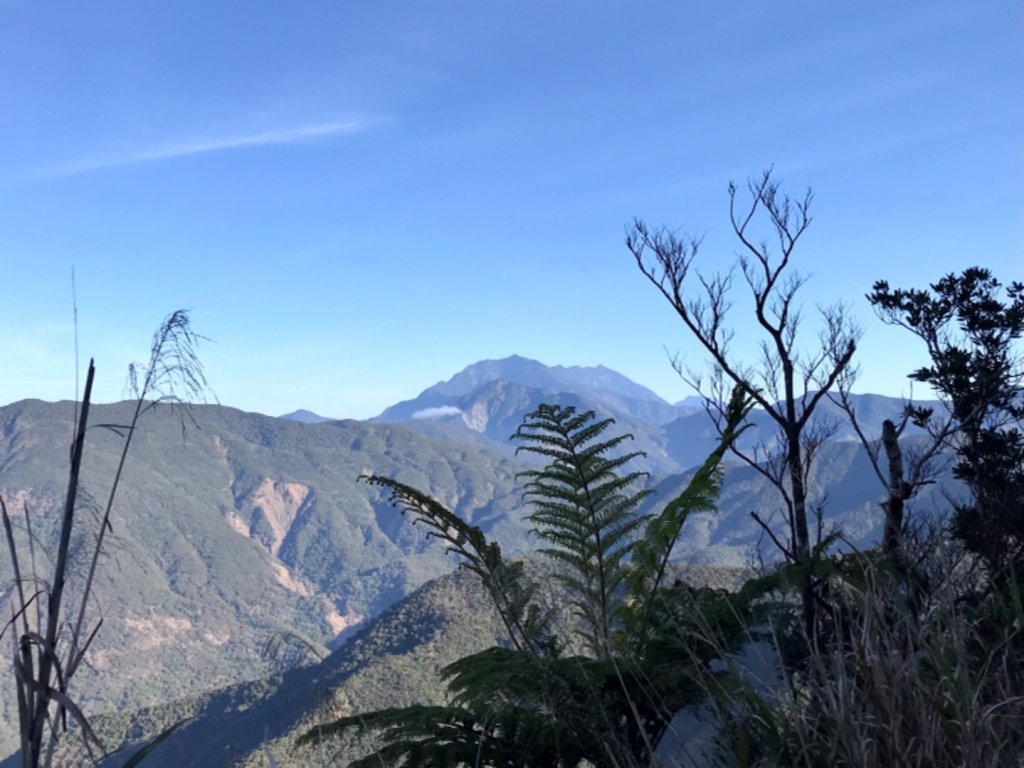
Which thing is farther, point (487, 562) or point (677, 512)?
point (677, 512)

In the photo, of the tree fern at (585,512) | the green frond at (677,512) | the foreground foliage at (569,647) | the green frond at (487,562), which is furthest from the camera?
the tree fern at (585,512)

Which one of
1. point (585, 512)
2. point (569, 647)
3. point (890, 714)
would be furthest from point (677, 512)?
point (890, 714)

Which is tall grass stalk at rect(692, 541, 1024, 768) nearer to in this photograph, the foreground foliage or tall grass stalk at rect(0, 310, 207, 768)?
the foreground foliage

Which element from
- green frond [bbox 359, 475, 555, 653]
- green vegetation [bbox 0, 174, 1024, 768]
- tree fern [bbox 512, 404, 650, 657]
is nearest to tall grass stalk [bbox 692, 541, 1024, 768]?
green vegetation [bbox 0, 174, 1024, 768]

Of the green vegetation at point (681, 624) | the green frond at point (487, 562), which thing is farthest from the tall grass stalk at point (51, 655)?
the green frond at point (487, 562)

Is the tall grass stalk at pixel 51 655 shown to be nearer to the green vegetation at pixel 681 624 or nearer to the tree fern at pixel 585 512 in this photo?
the green vegetation at pixel 681 624

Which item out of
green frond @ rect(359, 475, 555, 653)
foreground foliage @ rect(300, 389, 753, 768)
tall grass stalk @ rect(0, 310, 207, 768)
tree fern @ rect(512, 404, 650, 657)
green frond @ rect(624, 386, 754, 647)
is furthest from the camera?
tree fern @ rect(512, 404, 650, 657)

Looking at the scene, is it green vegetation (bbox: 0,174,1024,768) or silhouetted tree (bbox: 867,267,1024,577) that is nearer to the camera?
green vegetation (bbox: 0,174,1024,768)

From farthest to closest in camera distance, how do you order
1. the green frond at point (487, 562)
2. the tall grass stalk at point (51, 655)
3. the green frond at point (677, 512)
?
the green frond at point (677, 512) < the green frond at point (487, 562) < the tall grass stalk at point (51, 655)

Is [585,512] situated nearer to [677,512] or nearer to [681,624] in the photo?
[677,512]

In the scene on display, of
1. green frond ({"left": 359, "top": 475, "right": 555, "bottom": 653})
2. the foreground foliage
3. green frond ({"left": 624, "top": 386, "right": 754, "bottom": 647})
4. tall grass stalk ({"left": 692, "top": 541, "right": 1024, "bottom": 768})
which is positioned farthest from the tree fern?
tall grass stalk ({"left": 692, "top": 541, "right": 1024, "bottom": 768})

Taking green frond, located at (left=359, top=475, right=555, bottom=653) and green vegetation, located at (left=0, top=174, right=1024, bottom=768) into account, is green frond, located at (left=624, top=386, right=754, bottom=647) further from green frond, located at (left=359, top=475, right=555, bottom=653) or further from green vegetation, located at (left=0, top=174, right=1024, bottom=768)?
green frond, located at (left=359, top=475, right=555, bottom=653)

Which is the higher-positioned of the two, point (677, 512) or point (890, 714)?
point (677, 512)

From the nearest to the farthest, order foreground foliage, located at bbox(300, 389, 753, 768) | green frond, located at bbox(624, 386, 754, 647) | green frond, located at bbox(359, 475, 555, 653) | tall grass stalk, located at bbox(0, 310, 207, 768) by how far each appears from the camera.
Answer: tall grass stalk, located at bbox(0, 310, 207, 768) → foreground foliage, located at bbox(300, 389, 753, 768) → green frond, located at bbox(359, 475, 555, 653) → green frond, located at bbox(624, 386, 754, 647)
